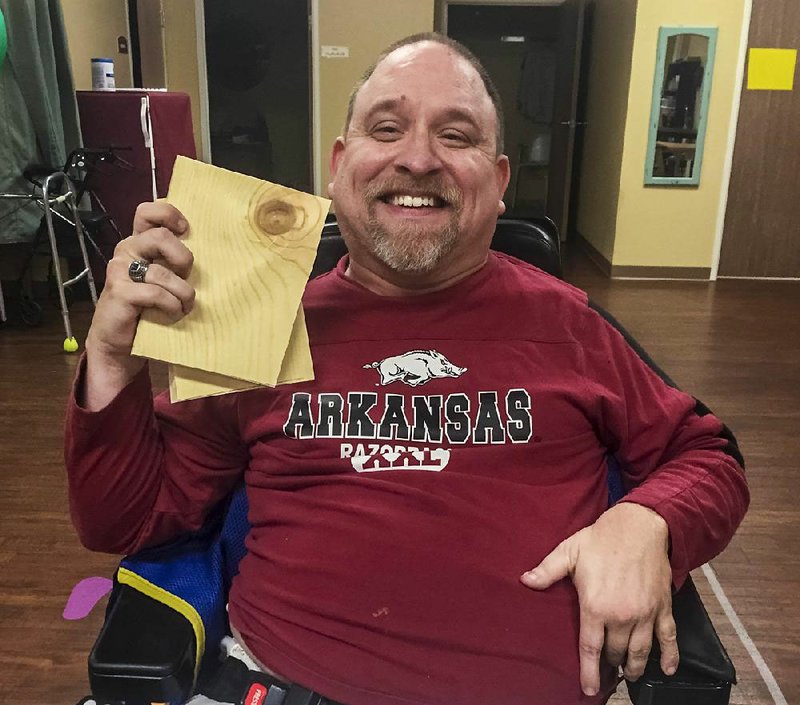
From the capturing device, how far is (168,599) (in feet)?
2.90

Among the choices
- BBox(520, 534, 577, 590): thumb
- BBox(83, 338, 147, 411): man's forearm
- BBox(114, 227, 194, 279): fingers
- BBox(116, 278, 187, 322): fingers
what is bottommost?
BBox(520, 534, 577, 590): thumb

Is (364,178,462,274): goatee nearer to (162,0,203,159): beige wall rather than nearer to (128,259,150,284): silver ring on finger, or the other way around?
(128,259,150,284): silver ring on finger

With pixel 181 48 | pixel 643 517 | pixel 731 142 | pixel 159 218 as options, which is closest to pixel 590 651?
pixel 643 517

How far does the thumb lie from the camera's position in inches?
34.8

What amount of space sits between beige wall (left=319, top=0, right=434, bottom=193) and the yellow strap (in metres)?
5.10

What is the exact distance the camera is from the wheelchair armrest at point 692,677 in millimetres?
780

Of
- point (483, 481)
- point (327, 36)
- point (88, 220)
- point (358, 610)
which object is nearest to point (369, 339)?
point (483, 481)

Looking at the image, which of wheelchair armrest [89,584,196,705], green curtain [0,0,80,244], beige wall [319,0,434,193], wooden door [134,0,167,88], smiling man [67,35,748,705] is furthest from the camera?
beige wall [319,0,434,193]

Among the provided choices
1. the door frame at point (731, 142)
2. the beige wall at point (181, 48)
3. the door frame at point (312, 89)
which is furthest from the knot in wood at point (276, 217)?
the beige wall at point (181, 48)

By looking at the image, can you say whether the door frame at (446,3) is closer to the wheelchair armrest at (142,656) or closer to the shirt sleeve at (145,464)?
the shirt sleeve at (145,464)

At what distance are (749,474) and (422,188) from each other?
1886 mm

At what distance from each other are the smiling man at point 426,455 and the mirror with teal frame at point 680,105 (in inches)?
165

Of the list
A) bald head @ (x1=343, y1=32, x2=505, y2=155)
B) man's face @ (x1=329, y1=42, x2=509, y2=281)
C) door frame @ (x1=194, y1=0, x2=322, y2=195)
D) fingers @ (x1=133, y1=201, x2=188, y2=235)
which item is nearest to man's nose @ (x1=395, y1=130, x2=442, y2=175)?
man's face @ (x1=329, y1=42, x2=509, y2=281)

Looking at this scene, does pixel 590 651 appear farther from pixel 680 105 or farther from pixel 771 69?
pixel 771 69
